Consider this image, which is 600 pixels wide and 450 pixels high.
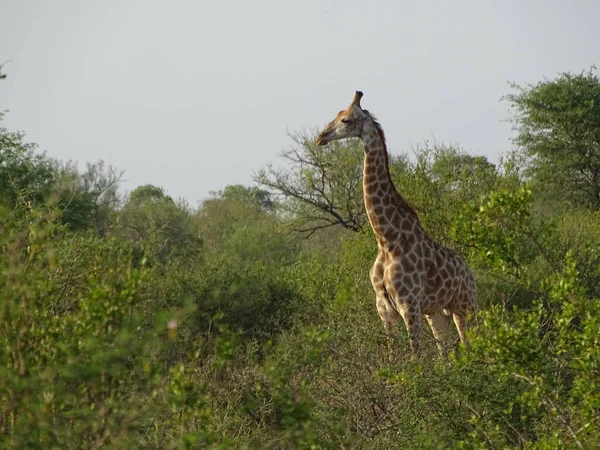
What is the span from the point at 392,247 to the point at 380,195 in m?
0.53

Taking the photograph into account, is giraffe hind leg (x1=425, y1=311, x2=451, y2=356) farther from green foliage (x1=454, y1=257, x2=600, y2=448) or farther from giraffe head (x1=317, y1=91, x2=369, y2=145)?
green foliage (x1=454, y1=257, x2=600, y2=448)

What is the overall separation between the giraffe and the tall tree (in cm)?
1418

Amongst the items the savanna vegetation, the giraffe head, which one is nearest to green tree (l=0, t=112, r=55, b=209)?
the savanna vegetation

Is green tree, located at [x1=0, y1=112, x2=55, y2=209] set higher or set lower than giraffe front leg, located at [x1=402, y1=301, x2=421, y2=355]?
higher

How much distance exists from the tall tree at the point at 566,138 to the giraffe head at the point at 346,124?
→ 47.8 feet

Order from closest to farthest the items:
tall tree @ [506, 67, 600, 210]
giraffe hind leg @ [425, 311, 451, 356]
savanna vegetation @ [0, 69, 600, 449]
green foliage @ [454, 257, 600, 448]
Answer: savanna vegetation @ [0, 69, 600, 449], green foliage @ [454, 257, 600, 448], giraffe hind leg @ [425, 311, 451, 356], tall tree @ [506, 67, 600, 210]

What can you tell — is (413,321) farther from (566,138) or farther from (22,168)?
(566,138)

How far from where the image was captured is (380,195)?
9.24 meters

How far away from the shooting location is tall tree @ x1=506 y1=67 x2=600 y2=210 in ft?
74.8

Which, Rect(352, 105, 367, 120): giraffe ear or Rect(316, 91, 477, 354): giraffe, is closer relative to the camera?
Rect(316, 91, 477, 354): giraffe

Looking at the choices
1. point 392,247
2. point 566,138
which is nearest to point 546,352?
point 392,247

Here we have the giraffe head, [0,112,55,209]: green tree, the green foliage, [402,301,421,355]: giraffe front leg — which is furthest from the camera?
[0,112,55,209]: green tree

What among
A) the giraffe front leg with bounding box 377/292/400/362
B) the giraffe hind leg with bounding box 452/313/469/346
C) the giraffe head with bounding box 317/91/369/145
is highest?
the giraffe head with bounding box 317/91/369/145

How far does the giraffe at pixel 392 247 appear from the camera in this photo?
352 inches
